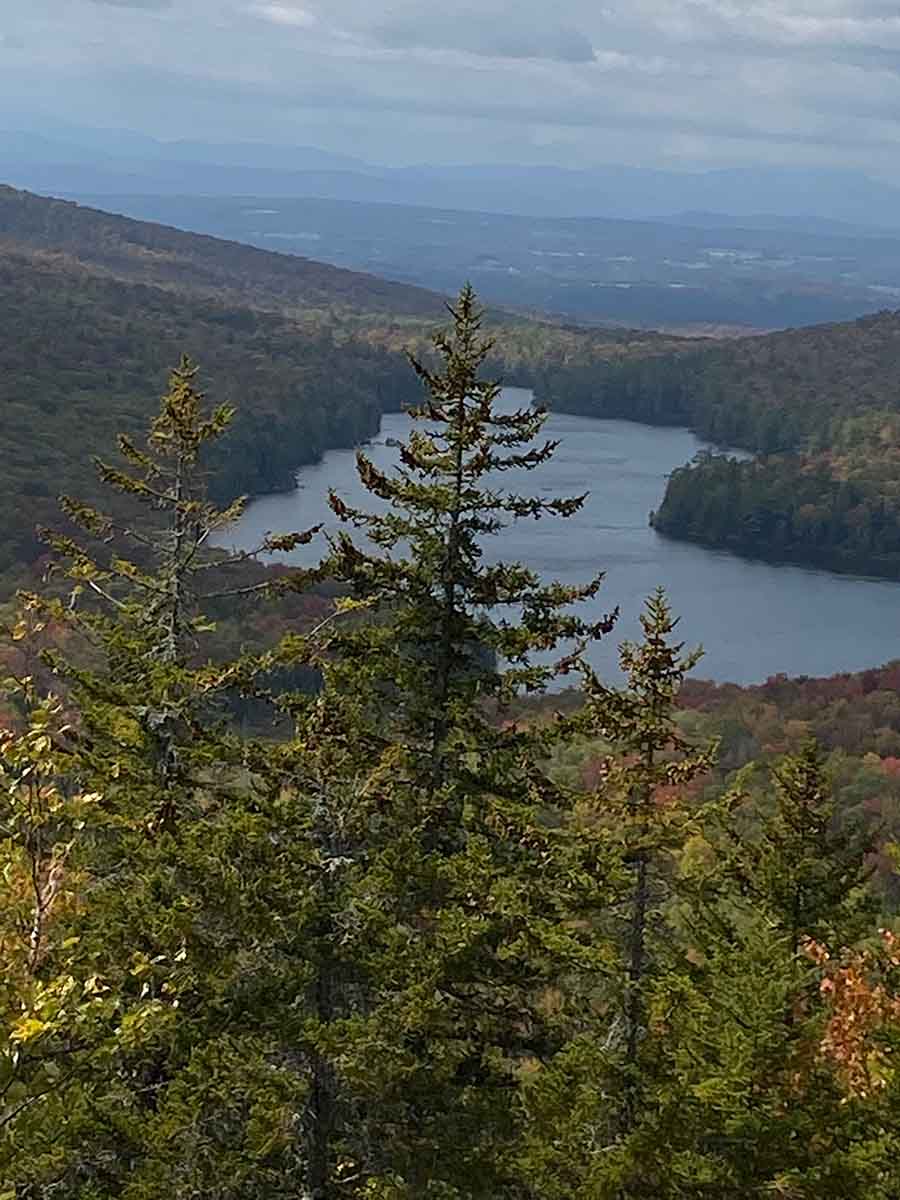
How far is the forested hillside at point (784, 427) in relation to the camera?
11562cm

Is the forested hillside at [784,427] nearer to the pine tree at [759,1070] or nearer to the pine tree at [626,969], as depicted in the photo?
the pine tree at [626,969]

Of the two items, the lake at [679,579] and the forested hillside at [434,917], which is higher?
the forested hillside at [434,917]

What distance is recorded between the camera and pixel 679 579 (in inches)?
3915

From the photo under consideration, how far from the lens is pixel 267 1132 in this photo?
337 inches

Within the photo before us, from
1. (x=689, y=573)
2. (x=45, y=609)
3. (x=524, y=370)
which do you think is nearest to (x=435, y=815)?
(x=45, y=609)

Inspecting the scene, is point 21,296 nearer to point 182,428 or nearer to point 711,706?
point 711,706

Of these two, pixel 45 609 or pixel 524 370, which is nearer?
pixel 45 609

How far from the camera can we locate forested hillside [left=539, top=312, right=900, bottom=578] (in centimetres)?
11562

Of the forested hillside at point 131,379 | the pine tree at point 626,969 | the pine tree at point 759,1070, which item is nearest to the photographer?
the pine tree at point 759,1070

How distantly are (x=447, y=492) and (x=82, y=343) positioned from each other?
458 feet

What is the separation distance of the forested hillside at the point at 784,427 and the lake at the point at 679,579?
15.1 ft

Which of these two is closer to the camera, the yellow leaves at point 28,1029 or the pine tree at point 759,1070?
the yellow leaves at point 28,1029

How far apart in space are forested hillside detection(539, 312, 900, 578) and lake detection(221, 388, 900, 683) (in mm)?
4611

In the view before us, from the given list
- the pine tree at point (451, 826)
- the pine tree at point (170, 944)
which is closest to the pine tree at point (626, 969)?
the pine tree at point (451, 826)
